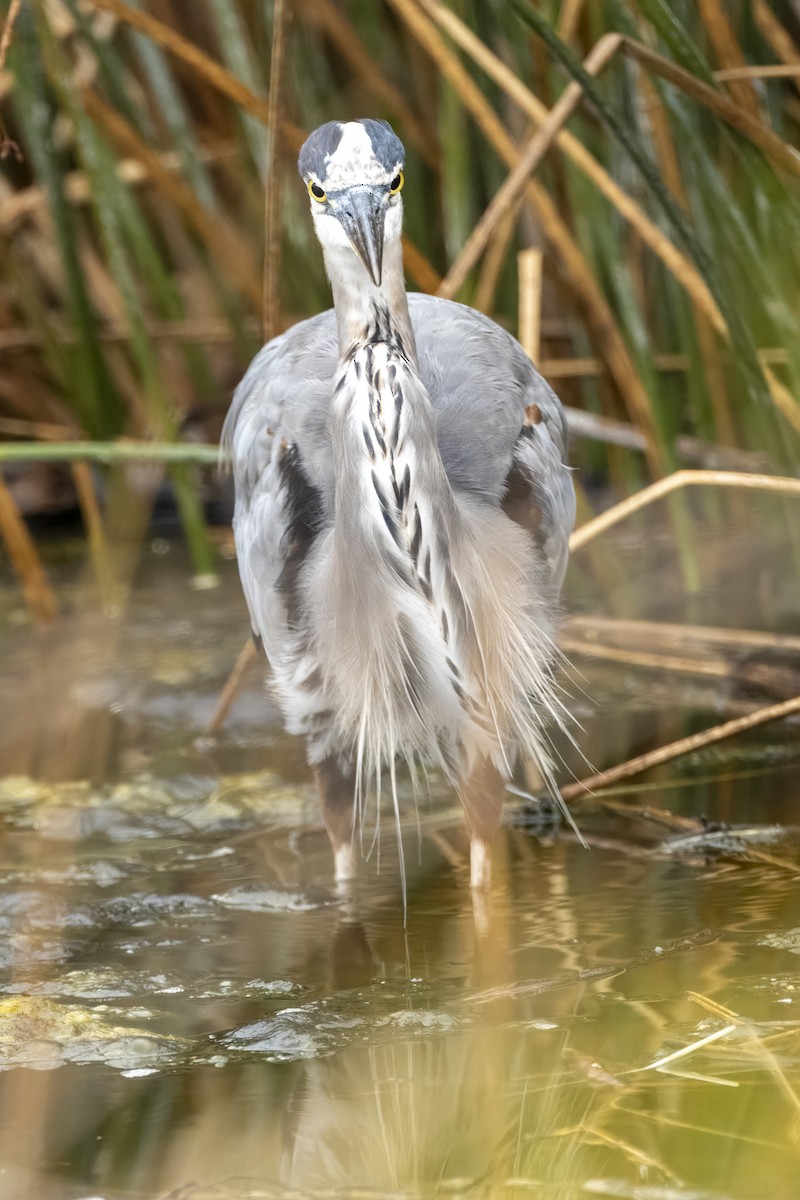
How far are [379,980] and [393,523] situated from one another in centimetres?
78

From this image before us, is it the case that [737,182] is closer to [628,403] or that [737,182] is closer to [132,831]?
[628,403]

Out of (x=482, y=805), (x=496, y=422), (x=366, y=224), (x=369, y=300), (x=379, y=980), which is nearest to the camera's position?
(x=379, y=980)

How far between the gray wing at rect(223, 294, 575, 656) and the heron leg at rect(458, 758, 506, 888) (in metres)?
0.45

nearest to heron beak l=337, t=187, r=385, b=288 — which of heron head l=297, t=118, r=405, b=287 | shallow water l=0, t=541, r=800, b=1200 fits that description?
heron head l=297, t=118, r=405, b=287

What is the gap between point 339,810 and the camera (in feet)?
9.16

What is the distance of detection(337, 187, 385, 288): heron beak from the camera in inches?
89.8

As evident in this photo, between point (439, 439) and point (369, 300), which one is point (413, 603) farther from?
point (369, 300)

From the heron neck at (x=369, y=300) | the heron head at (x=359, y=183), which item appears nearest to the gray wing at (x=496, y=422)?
the heron neck at (x=369, y=300)

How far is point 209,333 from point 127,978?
2728 mm

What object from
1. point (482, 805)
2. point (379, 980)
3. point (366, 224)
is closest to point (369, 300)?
point (366, 224)

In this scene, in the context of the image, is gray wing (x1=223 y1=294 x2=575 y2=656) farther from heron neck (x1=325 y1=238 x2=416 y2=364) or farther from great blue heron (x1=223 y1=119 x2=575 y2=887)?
heron neck (x1=325 y1=238 x2=416 y2=364)

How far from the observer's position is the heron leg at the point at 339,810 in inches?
106

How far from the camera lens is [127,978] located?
218 cm

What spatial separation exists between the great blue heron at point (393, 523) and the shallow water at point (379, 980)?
236 millimetres
